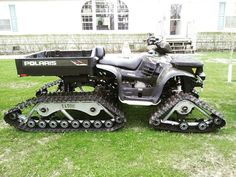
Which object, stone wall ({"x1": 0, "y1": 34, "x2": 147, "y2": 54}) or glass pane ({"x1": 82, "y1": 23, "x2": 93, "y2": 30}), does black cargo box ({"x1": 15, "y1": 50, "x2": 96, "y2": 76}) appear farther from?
glass pane ({"x1": 82, "y1": 23, "x2": 93, "y2": 30})

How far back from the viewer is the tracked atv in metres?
3.72

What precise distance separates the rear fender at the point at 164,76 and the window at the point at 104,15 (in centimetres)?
1267

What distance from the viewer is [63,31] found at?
1600 centimetres

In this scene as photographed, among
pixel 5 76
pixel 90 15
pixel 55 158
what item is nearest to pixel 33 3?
pixel 90 15

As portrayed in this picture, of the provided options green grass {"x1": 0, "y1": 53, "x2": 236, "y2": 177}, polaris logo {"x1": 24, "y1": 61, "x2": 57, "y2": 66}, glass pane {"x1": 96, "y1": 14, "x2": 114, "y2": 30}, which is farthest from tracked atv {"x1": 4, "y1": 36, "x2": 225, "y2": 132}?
glass pane {"x1": 96, "y1": 14, "x2": 114, "y2": 30}

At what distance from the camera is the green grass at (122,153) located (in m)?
2.86

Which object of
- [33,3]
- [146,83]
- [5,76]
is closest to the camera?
[146,83]

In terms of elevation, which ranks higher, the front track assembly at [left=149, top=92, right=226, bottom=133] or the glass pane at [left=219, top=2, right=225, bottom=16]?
the glass pane at [left=219, top=2, right=225, bottom=16]

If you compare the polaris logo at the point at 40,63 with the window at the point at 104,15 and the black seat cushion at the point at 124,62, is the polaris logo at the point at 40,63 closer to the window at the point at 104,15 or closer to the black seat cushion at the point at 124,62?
the black seat cushion at the point at 124,62

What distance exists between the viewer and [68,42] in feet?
51.9

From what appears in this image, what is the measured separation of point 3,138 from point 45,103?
0.78 metres

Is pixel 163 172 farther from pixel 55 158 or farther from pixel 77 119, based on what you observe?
pixel 77 119

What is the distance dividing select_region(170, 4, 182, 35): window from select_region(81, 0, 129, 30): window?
272 centimetres

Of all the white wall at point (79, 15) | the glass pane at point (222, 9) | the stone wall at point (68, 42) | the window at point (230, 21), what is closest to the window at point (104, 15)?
the white wall at point (79, 15)
